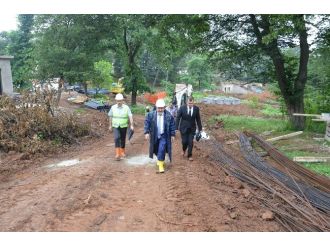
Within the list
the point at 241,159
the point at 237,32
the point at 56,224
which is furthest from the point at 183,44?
the point at 56,224

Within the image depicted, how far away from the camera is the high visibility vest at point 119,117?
1064 centimetres

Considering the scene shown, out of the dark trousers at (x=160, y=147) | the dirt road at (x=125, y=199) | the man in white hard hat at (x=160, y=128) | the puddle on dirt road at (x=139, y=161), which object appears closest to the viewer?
the dirt road at (x=125, y=199)

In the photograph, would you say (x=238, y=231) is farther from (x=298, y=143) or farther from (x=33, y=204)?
(x=298, y=143)

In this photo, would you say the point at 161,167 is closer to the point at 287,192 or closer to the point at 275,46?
the point at 287,192

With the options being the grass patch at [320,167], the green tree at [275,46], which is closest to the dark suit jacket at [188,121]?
the grass patch at [320,167]

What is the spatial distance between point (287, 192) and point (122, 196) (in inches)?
126

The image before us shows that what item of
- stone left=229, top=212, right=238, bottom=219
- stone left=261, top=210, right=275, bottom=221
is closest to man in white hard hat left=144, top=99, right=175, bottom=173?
stone left=229, top=212, right=238, bottom=219

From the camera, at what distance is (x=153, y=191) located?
7.68 meters

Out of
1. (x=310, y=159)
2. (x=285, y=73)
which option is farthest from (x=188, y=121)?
(x=285, y=73)

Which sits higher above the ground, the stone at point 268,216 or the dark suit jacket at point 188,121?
the dark suit jacket at point 188,121

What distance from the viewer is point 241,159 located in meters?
11.3

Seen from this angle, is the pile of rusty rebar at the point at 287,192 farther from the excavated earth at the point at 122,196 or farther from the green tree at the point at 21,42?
the green tree at the point at 21,42

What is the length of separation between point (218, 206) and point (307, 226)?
148 centimetres

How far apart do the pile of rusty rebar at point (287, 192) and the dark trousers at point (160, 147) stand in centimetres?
162
